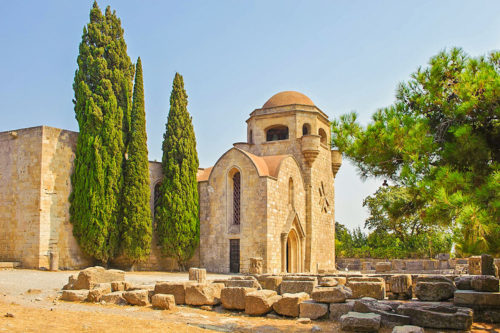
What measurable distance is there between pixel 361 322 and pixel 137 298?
221 inches

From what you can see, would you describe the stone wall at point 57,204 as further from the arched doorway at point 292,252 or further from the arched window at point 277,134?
the arched window at point 277,134

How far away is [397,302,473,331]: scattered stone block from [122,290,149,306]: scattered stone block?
5.86 meters

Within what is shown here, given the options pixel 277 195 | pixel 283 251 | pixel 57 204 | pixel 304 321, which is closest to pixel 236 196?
pixel 277 195

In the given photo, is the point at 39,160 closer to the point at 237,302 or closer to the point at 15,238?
the point at 15,238

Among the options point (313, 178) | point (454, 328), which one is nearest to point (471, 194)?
point (454, 328)

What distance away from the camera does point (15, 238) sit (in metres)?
19.5

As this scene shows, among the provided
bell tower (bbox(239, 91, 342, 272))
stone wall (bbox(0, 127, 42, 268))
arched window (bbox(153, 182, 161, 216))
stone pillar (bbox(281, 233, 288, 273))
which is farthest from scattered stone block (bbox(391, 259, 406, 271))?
stone wall (bbox(0, 127, 42, 268))

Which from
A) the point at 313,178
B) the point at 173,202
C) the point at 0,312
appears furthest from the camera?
the point at 313,178

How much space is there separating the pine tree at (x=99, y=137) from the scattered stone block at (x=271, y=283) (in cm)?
1004

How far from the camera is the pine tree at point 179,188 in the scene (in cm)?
2231

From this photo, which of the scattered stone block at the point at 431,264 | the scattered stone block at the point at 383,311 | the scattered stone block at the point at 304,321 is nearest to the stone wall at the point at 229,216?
the scattered stone block at the point at 431,264

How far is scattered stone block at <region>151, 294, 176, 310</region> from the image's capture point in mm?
10430

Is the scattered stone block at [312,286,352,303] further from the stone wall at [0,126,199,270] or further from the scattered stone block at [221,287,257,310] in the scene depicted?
the stone wall at [0,126,199,270]

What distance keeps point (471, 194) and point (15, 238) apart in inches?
731
